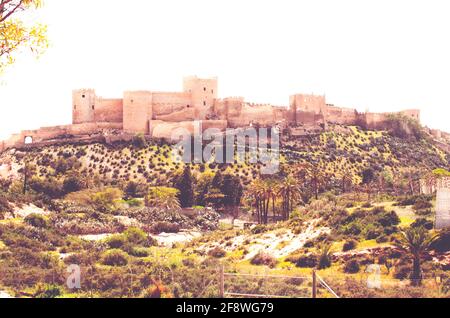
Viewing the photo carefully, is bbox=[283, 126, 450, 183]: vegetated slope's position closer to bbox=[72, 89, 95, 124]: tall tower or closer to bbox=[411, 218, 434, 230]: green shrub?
bbox=[72, 89, 95, 124]: tall tower

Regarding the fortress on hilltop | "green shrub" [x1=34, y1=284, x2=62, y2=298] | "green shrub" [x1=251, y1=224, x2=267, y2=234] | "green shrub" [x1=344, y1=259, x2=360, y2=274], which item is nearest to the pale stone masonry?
"green shrub" [x1=344, y1=259, x2=360, y2=274]

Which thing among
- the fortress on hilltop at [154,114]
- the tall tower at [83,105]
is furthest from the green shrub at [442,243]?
the tall tower at [83,105]

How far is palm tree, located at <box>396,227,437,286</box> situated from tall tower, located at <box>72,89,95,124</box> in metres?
38.4

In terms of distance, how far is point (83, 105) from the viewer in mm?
52094

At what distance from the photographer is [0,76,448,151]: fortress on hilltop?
166ft

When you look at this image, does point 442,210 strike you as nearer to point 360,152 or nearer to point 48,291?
point 48,291

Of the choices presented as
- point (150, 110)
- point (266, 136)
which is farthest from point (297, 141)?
point (150, 110)

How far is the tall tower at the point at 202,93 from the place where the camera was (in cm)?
5200

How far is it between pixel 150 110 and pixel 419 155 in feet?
83.1

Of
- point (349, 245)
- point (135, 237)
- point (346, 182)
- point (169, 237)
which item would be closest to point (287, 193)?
point (169, 237)

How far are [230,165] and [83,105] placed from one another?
15.1 metres

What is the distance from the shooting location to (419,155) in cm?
5656

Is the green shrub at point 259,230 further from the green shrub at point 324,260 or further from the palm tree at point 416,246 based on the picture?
the palm tree at point 416,246
